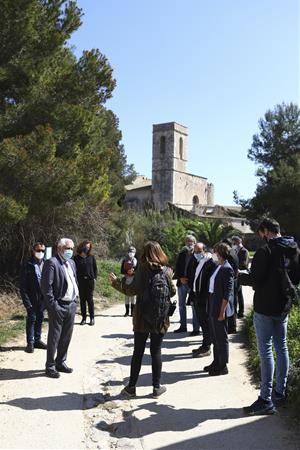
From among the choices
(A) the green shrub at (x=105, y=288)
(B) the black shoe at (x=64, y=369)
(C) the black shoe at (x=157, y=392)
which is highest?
(A) the green shrub at (x=105, y=288)

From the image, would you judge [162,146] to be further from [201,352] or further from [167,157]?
[201,352]

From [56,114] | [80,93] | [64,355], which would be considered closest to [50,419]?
[64,355]

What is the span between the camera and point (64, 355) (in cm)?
705

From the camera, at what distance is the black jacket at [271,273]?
5.19 metres

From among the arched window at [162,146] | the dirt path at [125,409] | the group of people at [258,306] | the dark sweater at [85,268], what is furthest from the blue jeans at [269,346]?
the arched window at [162,146]

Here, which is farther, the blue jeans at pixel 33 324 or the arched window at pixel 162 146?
the arched window at pixel 162 146

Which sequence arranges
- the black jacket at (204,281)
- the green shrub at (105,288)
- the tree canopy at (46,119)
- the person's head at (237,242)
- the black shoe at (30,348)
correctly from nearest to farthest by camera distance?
the black jacket at (204,281), the black shoe at (30,348), the person's head at (237,242), the tree canopy at (46,119), the green shrub at (105,288)

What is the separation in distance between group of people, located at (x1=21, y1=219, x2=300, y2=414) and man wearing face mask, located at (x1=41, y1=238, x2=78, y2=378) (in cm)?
1

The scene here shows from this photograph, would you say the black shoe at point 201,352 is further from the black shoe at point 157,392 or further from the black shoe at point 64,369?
the black shoe at point 64,369

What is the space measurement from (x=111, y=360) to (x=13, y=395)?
2.23 meters

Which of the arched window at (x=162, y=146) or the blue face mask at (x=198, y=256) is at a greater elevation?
the arched window at (x=162, y=146)

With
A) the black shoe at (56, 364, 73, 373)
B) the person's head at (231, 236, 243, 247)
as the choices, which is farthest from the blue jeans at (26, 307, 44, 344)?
the person's head at (231, 236, 243, 247)

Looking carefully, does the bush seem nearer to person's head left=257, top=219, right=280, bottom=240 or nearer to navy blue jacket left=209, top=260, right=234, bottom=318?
navy blue jacket left=209, top=260, right=234, bottom=318

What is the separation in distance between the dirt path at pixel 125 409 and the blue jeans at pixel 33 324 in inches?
11.7
